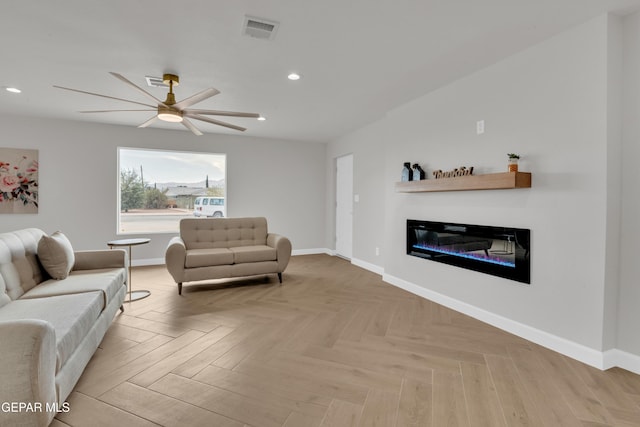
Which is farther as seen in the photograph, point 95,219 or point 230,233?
point 95,219

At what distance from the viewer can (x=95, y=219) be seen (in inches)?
211

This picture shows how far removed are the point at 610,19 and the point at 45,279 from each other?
16.1 ft

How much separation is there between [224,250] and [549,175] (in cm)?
376

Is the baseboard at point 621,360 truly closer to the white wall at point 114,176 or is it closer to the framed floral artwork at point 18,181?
the white wall at point 114,176

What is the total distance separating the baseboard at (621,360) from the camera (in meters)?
2.15

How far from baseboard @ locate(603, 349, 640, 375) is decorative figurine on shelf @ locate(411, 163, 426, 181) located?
7.54 feet

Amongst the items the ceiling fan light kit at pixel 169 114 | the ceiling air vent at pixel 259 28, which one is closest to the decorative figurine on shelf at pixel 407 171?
the ceiling air vent at pixel 259 28

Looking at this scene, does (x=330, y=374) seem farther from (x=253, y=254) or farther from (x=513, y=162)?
(x=253, y=254)

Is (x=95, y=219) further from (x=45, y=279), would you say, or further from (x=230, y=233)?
(x=45, y=279)

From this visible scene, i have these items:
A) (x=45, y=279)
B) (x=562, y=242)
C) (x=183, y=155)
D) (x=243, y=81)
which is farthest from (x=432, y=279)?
(x=183, y=155)

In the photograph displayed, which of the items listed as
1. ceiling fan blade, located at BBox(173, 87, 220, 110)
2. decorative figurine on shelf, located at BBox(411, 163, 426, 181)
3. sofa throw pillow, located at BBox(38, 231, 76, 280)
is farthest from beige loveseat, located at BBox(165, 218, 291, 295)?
decorative figurine on shelf, located at BBox(411, 163, 426, 181)

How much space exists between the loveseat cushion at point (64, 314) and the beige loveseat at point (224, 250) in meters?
1.57

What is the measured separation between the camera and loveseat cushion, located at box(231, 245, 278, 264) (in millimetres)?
4172

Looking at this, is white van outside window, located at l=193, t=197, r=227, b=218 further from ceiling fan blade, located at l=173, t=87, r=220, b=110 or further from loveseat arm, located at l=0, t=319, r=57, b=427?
loveseat arm, located at l=0, t=319, r=57, b=427
